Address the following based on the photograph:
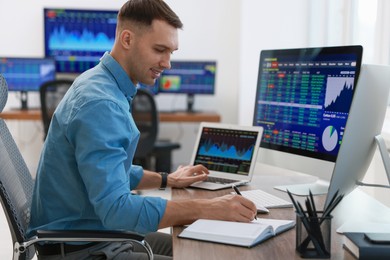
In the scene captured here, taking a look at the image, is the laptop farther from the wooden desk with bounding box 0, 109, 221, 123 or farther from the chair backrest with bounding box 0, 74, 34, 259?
the wooden desk with bounding box 0, 109, 221, 123

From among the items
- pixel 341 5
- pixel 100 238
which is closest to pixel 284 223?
pixel 100 238

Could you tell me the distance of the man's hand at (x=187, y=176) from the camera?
6.38 feet

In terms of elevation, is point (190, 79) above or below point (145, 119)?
above

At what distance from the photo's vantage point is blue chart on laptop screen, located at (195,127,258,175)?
6.62ft

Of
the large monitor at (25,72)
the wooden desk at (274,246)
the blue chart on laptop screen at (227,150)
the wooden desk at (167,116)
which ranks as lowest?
the wooden desk at (167,116)

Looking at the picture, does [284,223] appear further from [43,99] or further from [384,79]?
[43,99]

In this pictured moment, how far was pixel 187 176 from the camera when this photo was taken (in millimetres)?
1971

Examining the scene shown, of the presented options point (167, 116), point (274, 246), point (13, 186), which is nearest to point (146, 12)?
point (13, 186)

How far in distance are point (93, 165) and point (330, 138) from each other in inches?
31.2

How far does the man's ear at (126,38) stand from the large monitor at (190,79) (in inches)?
144

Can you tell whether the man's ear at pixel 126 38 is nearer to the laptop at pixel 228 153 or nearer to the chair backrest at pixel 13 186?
the chair backrest at pixel 13 186

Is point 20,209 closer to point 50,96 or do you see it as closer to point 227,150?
point 227,150

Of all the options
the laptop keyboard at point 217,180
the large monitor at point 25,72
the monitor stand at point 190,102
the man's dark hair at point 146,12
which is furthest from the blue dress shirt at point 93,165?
the large monitor at point 25,72

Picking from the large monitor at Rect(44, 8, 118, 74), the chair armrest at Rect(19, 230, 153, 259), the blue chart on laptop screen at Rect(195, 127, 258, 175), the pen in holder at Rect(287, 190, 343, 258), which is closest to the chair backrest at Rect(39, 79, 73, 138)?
the large monitor at Rect(44, 8, 118, 74)
